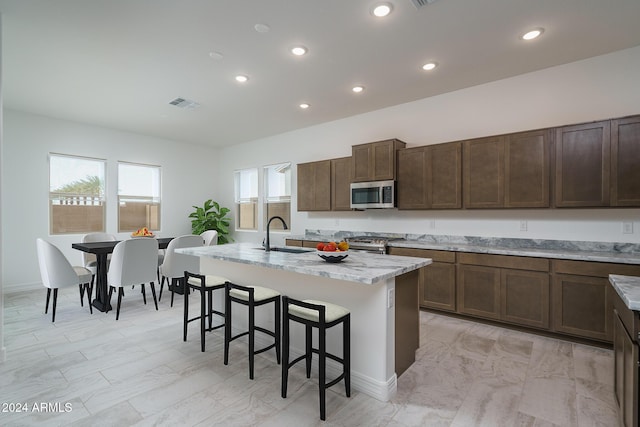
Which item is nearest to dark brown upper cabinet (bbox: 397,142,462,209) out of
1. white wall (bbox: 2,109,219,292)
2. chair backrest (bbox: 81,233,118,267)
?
chair backrest (bbox: 81,233,118,267)

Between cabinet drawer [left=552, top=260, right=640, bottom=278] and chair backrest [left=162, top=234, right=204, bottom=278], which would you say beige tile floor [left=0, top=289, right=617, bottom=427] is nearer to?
cabinet drawer [left=552, top=260, right=640, bottom=278]

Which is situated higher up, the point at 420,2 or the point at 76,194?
the point at 420,2

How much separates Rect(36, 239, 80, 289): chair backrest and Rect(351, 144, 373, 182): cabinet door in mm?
3946

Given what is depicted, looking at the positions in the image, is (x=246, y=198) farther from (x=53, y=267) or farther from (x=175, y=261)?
(x=53, y=267)

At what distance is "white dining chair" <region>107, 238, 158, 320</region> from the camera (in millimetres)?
3697

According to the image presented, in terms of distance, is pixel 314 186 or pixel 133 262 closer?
pixel 133 262

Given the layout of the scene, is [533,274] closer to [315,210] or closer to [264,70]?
[315,210]

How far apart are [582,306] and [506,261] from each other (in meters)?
0.72

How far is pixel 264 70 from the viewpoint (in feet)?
11.5

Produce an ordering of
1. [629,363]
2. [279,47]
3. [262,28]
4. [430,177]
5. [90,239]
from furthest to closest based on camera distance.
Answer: [90,239], [430,177], [279,47], [262,28], [629,363]

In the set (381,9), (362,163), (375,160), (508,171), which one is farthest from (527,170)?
(381,9)

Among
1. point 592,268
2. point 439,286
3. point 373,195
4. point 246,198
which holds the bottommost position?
point 439,286

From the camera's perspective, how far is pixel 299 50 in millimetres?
3055

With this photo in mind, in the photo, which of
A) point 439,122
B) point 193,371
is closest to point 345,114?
point 439,122
